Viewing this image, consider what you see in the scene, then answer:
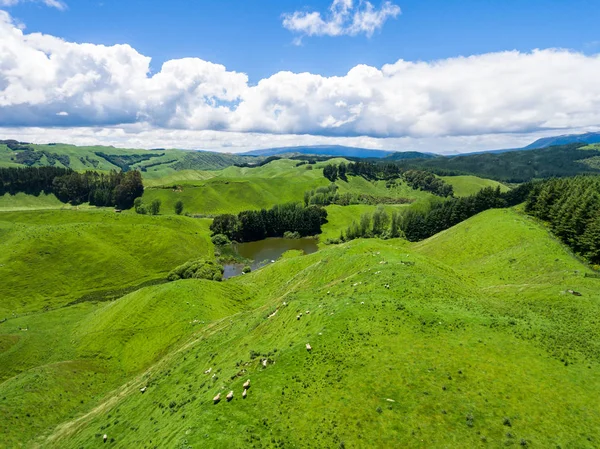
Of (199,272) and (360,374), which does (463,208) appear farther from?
(360,374)

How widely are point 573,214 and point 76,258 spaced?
166668mm

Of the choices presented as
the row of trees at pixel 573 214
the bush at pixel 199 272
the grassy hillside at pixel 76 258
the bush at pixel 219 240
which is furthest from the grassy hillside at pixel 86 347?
the bush at pixel 219 240

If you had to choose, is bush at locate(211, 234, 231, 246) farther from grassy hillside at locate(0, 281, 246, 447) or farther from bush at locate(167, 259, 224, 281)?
grassy hillside at locate(0, 281, 246, 447)

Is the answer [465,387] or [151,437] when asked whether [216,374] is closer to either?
[151,437]

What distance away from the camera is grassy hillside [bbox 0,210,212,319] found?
365ft

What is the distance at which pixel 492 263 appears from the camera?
8069 centimetres

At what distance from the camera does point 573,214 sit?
280 feet

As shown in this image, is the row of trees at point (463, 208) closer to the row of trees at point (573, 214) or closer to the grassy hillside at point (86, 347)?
the row of trees at point (573, 214)

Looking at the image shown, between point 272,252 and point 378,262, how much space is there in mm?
131103

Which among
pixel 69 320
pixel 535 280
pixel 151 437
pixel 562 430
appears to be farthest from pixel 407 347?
pixel 69 320

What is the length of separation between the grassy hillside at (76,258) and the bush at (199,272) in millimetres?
13012

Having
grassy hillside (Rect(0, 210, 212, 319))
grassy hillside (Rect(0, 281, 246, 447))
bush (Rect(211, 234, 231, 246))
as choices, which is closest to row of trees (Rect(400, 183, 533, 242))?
bush (Rect(211, 234, 231, 246))

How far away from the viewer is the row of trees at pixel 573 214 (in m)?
75.6

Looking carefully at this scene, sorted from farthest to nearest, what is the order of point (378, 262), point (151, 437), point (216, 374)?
point (378, 262), point (216, 374), point (151, 437)
